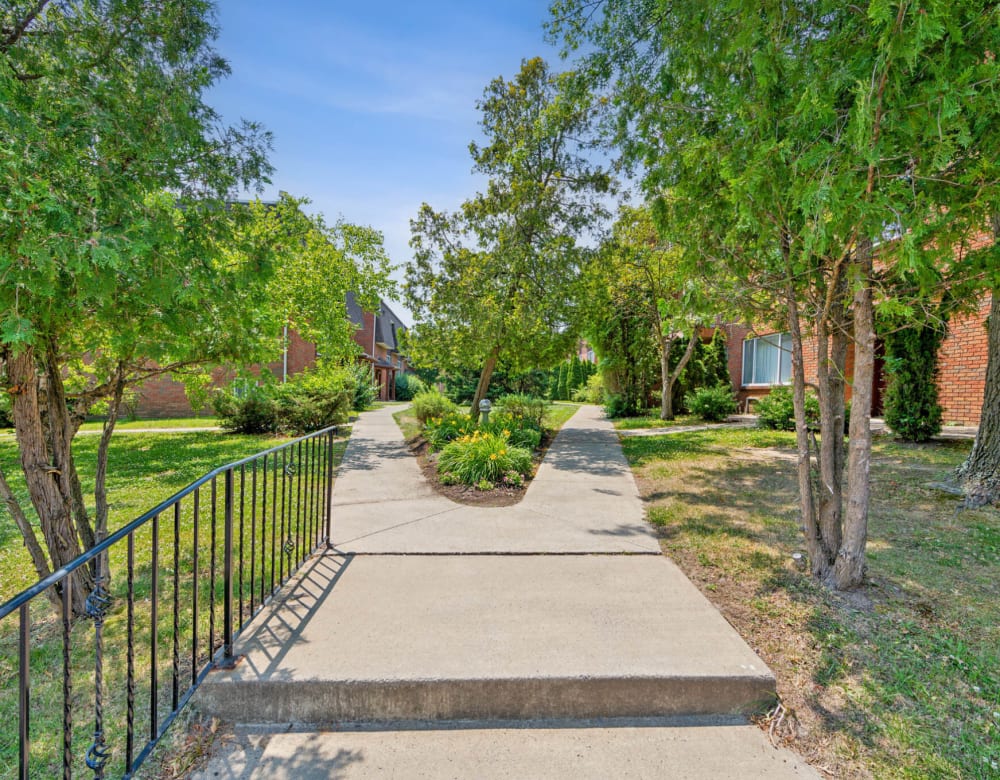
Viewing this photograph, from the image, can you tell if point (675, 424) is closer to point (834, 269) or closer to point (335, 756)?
point (834, 269)

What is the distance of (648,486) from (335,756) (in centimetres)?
475

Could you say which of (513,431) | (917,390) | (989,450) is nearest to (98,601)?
(513,431)

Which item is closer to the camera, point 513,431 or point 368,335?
point 513,431

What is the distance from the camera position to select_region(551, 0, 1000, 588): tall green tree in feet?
6.67

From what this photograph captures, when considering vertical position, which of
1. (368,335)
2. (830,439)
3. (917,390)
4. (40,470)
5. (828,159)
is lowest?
(40,470)

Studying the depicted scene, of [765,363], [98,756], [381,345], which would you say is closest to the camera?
[98,756]

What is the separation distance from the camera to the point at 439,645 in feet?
7.37

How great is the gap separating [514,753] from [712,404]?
40.3 feet

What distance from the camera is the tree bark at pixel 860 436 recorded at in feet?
9.11

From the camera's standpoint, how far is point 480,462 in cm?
591

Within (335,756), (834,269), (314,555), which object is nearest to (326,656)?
(335,756)

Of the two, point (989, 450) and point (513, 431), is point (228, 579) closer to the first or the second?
point (513, 431)

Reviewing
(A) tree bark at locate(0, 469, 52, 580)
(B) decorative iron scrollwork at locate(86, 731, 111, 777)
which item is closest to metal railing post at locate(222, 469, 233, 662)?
(B) decorative iron scrollwork at locate(86, 731, 111, 777)

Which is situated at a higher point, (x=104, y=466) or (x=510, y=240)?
(x=510, y=240)
